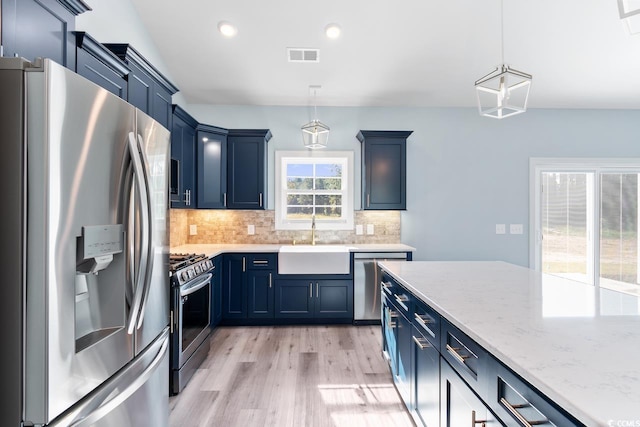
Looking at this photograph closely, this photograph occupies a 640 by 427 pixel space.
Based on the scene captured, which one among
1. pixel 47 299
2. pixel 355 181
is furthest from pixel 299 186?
pixel 47 299

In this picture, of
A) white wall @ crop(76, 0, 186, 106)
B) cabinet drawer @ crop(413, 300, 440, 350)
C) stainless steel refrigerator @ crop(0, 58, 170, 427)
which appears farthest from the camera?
white wall @ crop(76, 0, 186, 106)

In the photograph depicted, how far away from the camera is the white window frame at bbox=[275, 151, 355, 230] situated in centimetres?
447

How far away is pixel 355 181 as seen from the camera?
4.50m

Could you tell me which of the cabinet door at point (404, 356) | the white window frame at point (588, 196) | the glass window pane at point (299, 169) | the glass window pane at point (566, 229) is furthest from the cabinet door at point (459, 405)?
the glass window pane at point (566, 229)

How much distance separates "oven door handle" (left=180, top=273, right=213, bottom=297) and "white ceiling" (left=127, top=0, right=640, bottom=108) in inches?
95.8

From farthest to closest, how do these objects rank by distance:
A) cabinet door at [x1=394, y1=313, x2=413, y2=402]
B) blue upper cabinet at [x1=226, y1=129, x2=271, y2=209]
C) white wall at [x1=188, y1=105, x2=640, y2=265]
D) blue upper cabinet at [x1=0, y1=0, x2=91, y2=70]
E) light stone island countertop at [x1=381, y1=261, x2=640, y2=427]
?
white wall at [x1=188, y1=105, x2=640, y2=265] < blue upper cabinet at [x1=226, y1=129, x2=271, y2=209] < cabinet door at [x1=394, y1=313, x2=413, y2=402] < blue upper cabinet at [x1=0, y1=0, x2=91, y2=70] < light stone island countertop at [x1=381, y1=261, x2=640, y2=427]

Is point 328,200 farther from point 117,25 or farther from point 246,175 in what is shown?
point 117,25

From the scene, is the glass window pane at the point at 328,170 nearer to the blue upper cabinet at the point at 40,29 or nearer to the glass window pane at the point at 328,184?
the glass window pane at the point at 328,184

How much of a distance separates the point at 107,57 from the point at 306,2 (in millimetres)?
1913

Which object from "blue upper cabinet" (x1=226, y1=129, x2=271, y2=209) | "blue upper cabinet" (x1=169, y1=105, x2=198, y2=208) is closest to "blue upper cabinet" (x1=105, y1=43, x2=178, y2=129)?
"blue upper cabinet" (x1=169, y1=105, x2=198, y2=208)

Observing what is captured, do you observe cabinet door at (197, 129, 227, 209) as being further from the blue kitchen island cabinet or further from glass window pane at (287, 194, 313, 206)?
the blue kitchen island cabinet

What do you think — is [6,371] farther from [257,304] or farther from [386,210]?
[386,210]

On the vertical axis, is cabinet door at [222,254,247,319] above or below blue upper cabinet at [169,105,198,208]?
below

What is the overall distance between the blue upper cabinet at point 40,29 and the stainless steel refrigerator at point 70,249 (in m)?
0.50
